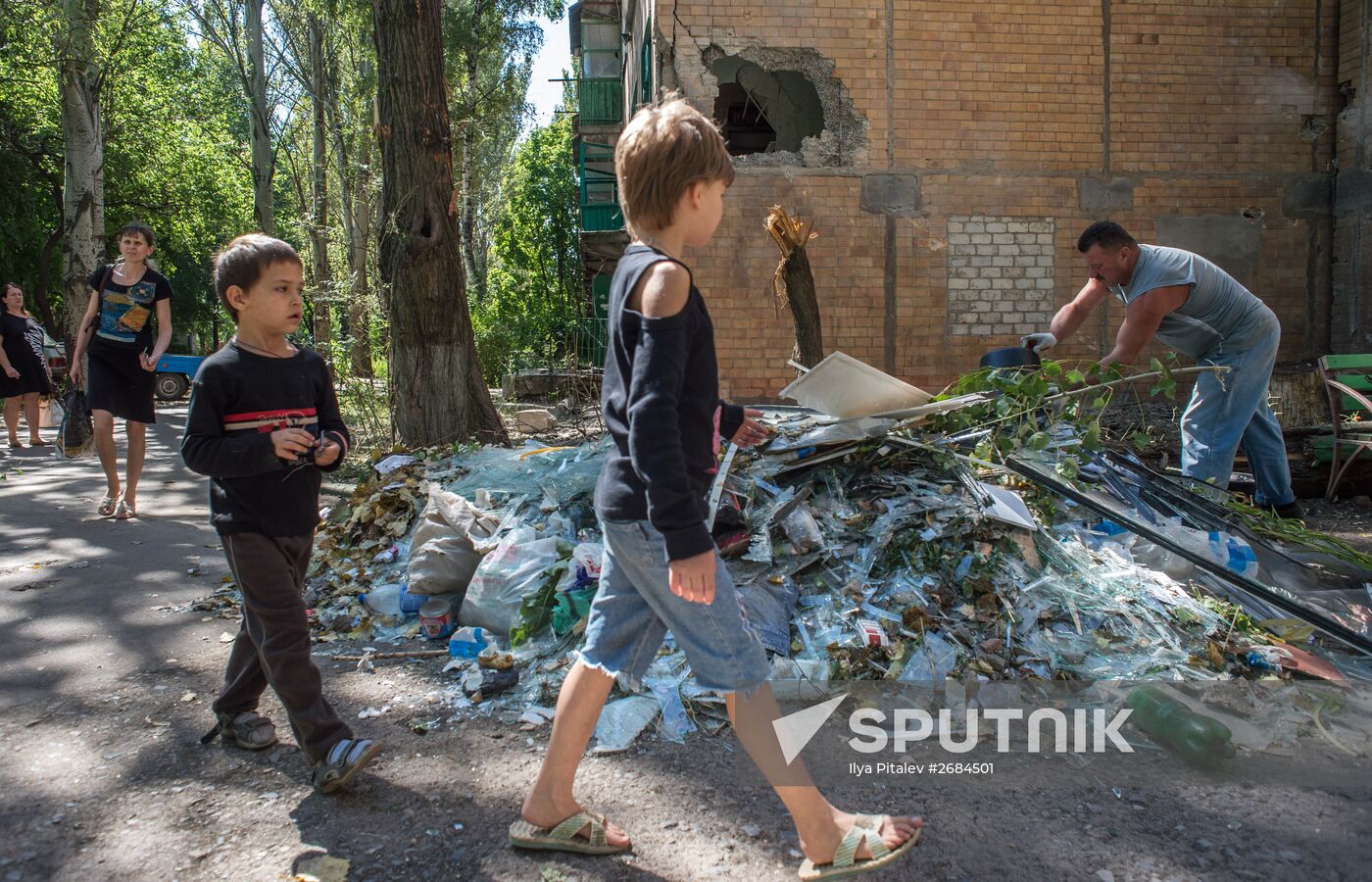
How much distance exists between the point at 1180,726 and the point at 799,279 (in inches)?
246

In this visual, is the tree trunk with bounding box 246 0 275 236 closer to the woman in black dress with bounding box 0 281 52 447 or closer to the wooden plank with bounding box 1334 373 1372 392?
the woman in black dress with bounding box 0 281 52 447

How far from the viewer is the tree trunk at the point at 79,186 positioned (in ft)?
42.4

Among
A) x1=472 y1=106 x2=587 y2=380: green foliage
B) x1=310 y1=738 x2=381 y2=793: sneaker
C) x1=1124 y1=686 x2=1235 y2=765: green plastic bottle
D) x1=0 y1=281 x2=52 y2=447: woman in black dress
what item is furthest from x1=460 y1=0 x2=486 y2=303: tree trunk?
x1=1124 y1=686 x2=1235 y2=765: green plastic bottle

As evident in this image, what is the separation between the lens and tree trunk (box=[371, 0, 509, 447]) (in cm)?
675

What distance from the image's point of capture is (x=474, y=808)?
8.02ft

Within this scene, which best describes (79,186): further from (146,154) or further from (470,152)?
(470,152)

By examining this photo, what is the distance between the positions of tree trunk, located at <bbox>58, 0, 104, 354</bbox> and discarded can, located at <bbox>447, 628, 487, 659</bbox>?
1193cm

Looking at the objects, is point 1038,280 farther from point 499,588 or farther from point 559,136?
point 559,136

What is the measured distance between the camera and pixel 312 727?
8.12 ft

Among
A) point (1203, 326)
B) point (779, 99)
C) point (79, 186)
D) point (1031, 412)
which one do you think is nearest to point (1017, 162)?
point (779, 99)

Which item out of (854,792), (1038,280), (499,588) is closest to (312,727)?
(499,588)

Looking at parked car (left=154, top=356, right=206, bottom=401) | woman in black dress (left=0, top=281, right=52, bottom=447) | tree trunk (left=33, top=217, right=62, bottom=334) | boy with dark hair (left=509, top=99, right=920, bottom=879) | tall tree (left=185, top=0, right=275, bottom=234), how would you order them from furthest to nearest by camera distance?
tree trunk (left=33, top=217, right=62, bottom=334) < parked car (left=154, top=356, right=206, bottom=401) < tall tree (left=185, top=0, right=275, bottom=234) < woman in black dress (left=0, top=281, right=52, bottom=447) < boy with dark hair (left=509, top=99, right=920, bottom=879)

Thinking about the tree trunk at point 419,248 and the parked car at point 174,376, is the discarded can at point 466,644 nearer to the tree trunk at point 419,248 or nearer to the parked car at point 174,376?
the tree trunk at point 419,248

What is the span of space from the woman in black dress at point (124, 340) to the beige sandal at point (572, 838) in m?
4.74
